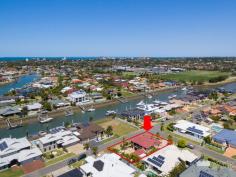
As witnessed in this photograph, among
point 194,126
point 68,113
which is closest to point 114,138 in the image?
point 194,126

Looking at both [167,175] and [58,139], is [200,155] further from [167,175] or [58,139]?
[58,139]

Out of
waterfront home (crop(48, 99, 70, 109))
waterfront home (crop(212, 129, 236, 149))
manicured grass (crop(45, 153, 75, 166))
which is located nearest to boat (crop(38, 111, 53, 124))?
waterfront home (crop(48, 99, 70, 109))

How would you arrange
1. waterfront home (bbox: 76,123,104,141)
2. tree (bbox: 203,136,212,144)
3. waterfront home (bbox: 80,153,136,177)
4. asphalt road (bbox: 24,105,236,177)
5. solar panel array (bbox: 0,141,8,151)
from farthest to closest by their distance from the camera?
waterfront home (bbox: 76,123,104,141)
tree (bbox: 203,136,212,144)
solar panel array (bbox: 0,141,8,151)
asphalt road (bbox: 24,105,236,177)
waterfront home (bbox: 80,153,136,177)

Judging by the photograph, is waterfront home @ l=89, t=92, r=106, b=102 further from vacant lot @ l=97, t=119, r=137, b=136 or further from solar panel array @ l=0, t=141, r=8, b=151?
solar panel array @ l=0, t=141, r=8, b=151

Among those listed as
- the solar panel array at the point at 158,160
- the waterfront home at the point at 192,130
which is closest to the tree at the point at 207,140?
the waterfront home at the point at 192,130

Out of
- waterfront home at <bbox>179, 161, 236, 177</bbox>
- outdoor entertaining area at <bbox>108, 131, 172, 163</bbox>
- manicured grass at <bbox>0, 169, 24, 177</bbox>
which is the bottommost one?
manicured grass at <bbox>0, 169, 24, 177</bbox>

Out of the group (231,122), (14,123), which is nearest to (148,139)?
(231,122)

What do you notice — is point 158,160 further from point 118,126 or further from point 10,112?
point 10,112
